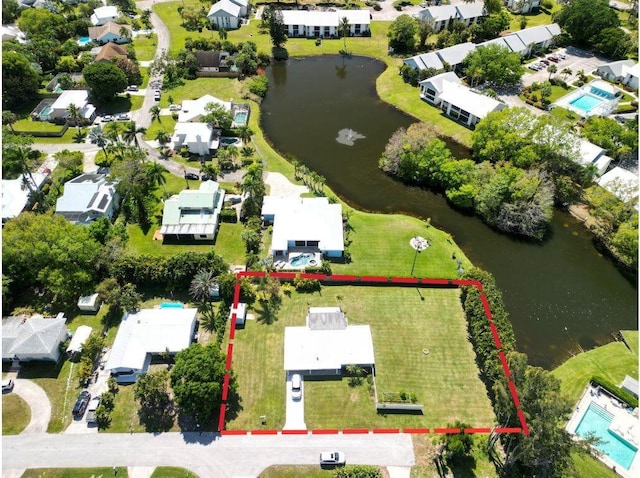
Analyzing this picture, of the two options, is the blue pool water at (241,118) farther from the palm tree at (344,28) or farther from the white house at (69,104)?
the palm tree at (344,28)

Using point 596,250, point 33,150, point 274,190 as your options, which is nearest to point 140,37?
point 33,150

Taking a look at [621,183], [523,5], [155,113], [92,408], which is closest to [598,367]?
[621,183]

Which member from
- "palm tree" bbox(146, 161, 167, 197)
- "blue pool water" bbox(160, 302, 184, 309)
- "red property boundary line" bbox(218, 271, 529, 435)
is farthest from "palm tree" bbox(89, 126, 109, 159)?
"red property boundary line" bbox(218, 271, 529, 435)

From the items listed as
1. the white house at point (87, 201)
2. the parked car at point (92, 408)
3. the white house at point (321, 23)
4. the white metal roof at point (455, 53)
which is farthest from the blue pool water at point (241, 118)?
the parked car at point (92, 408)

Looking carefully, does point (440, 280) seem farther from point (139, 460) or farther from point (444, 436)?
point (139, 460)

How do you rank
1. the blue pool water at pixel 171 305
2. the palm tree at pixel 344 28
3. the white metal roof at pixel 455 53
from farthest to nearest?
the palm tree at pixel 344 28
the white metal roof at pixel 455 53
the blue pool water at pixel 171 305
